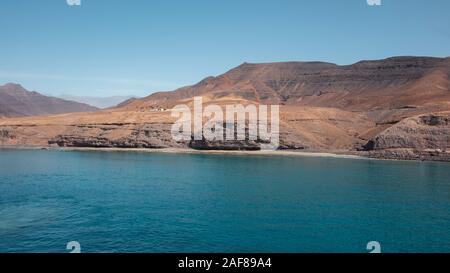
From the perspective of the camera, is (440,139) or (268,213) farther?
(440,139)

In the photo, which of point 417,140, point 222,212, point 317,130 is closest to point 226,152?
point 317,130

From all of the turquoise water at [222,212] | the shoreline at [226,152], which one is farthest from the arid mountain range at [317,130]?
the turquoise water at [222,212]

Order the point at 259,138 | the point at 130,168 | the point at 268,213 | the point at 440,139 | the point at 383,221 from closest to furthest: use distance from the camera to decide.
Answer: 1. the point at 383,221
2. the point at 268,213
3. the point at 130,168
4. the point at 440,139
5. the point at 259,138

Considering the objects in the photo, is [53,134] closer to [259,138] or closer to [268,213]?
[259,138]

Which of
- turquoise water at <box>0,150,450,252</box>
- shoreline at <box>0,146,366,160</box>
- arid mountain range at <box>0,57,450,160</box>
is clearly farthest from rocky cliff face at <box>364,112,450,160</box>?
turquoise water at <box>0,150,450,252</box>

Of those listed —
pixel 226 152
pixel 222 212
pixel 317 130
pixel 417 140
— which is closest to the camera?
pixel 222 212

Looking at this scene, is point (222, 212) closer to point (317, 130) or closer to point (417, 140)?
point (417, 140)

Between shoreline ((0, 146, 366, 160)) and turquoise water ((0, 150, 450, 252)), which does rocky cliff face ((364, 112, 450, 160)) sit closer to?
shoreline ((0, 146, 366, 160))

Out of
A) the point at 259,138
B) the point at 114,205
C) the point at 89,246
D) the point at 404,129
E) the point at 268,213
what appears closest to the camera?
the point at 89,246

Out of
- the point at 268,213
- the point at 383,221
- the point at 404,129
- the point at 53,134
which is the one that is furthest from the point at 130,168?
the point at 53,134
